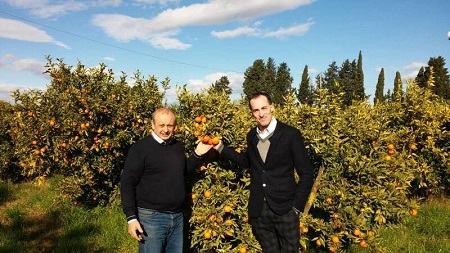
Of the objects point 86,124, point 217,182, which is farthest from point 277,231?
point 86,124

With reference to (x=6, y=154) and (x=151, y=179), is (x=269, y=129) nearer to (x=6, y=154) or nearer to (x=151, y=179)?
(x=151, y=179)

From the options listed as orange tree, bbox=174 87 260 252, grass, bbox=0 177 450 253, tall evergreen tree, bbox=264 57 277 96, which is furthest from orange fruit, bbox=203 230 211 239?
tall evergreen tree, bbox=264 57 277 96

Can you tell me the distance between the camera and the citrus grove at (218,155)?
411cm

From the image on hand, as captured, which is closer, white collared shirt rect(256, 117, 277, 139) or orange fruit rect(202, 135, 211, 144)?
white collared shirt rect(256, 117, 277, 139)

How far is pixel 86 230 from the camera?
6.02 meters

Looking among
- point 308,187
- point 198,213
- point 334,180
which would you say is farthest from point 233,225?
point 334,180

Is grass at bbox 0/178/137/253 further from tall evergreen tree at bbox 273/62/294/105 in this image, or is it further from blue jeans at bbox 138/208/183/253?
tall evergreen tree at bbox 273/62/294/105

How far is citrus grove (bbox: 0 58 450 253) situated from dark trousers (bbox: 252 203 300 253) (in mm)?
400

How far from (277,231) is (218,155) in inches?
50.3

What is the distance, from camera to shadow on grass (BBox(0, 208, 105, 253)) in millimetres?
5301

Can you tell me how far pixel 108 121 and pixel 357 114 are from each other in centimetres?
467

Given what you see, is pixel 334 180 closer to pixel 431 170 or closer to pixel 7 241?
pixel 431 170

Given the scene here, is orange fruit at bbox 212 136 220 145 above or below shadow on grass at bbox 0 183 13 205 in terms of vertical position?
above

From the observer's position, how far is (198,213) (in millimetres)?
3984
